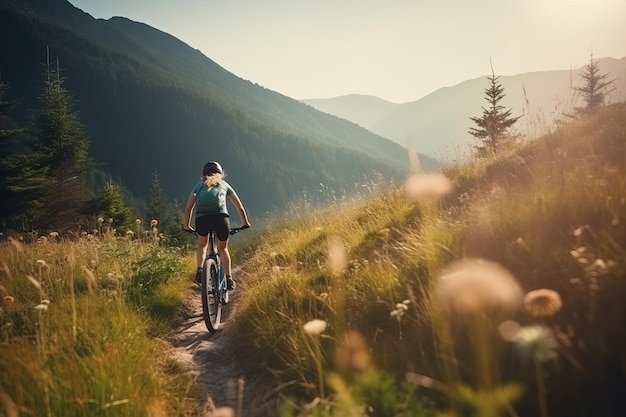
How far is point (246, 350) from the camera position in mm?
4664

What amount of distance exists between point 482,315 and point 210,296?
4637mm

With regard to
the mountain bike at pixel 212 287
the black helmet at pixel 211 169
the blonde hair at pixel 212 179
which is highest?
the black helmet at pixel 211 169

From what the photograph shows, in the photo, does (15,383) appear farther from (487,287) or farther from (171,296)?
(171,296)

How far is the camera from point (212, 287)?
245 inches

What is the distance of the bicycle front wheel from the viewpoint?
5660 mm

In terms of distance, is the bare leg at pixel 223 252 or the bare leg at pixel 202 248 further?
the bare leg at pixel 223 252

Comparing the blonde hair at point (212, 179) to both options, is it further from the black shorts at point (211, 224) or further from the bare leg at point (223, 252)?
the bare leg at point (223, 252)

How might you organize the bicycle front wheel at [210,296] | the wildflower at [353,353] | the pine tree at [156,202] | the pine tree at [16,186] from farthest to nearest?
the pine tree at [156,202], the pine tree at [16,186], the bicycle front wheel at [210,296], the wildflower at [353,353]

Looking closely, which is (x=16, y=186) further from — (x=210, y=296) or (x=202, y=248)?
(x=210, y=296)

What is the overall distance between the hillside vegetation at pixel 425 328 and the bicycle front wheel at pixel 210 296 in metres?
0.55

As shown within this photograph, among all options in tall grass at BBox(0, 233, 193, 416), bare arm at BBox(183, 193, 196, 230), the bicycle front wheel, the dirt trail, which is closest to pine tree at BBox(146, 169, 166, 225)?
tall grass at BBox(0, 233, 193, 416)

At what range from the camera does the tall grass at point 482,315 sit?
1914 millimetres

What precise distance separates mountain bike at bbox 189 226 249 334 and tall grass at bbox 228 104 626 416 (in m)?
0.60

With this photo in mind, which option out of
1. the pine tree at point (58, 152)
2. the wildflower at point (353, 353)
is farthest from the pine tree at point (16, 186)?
the wildflower at point (353, 353)
